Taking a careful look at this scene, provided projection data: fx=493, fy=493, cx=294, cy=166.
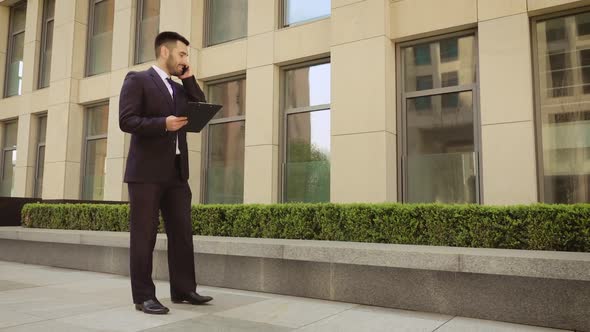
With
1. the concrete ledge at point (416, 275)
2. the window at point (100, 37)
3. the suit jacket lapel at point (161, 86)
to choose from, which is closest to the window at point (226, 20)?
the window at point (100, 37)

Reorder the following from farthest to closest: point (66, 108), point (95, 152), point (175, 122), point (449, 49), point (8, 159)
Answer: point (8, 159), point (66, 108), point (95, 152), point (449, 49), point (175, 122)

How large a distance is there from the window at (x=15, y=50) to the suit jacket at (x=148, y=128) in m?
14.8

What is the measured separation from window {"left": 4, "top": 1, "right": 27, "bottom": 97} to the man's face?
48.4 ft

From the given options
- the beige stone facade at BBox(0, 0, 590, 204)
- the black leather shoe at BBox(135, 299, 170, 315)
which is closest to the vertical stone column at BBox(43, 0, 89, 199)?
the beige stone facade at BBox(0, 0, 590, 204)

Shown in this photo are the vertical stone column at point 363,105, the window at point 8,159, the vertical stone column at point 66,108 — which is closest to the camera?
the vertical stone column at point 363,105

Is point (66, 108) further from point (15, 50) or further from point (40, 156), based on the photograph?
point (15, 50)

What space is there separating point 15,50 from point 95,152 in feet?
22.0

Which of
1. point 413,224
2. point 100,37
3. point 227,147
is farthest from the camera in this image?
point 100,37

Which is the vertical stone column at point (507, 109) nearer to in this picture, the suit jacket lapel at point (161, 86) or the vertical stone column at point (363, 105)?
the vertical stone column at point (363, 105)

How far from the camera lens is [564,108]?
24.5 ft

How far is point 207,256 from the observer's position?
613cm

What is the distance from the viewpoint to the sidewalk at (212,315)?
395 centimetres

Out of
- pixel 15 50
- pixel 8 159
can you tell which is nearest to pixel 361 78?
pixel 8 159

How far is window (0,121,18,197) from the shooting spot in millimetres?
16641
